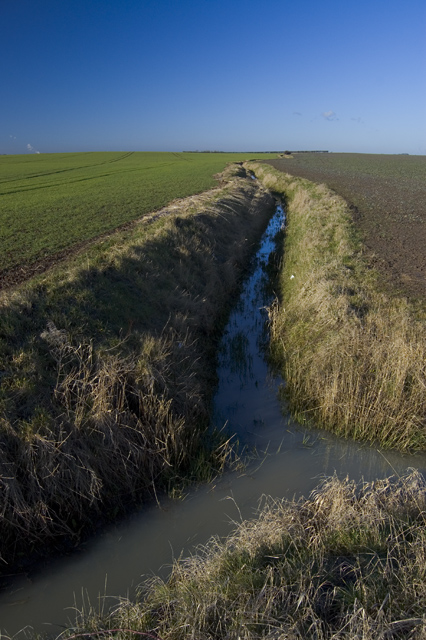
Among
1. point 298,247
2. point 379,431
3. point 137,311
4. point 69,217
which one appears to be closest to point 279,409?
point 379,431

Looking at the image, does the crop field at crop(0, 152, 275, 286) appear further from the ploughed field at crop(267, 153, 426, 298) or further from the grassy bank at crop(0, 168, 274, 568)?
the ploughed field at crop(267, 153, 426, 298)

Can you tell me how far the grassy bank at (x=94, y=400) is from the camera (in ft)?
16.9

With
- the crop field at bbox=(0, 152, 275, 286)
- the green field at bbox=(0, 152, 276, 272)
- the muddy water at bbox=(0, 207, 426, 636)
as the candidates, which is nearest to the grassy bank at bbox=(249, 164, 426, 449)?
the muddy water at bbox=(0, 207, 426, 636)

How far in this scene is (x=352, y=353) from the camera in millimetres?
7512

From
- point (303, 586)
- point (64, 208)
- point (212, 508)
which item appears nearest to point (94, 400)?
point (212, 508)

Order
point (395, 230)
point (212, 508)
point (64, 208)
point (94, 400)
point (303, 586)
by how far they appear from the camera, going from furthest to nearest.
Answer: point (64, 208), point (395, 230), point (94, 400), point (212, 508), point (303, 586)

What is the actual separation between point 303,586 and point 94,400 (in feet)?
12.2

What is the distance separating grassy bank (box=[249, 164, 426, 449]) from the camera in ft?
21.9

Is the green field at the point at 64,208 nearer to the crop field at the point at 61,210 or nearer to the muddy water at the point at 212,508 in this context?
the crop field at the point at 61,210

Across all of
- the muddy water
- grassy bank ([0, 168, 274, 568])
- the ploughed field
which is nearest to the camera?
the muddy water

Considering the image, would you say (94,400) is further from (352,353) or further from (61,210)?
(61,210)

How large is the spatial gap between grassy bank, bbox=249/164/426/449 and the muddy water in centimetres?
39

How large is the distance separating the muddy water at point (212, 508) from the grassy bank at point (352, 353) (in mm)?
386

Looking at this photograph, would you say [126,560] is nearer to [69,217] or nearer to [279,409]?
[279,409]
